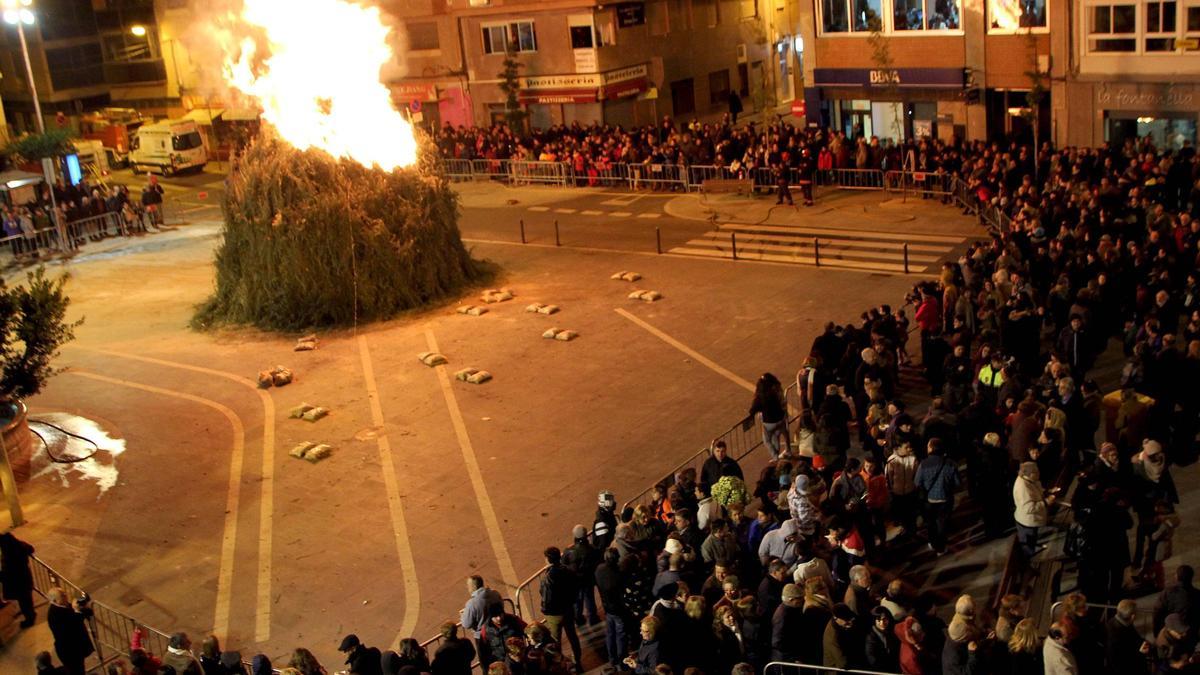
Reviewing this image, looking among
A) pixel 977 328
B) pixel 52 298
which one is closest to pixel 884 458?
pixel 977 328

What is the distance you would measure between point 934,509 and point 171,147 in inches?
1878

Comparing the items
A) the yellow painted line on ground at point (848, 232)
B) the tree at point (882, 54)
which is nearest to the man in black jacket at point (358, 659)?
the yellow painted line on ground at point (848, 232)

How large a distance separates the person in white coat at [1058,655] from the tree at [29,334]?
16.4m

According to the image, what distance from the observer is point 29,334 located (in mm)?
20203

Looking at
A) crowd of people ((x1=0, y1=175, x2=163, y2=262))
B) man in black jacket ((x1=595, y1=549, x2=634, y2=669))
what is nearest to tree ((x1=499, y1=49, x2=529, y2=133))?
crowd of people ((x1=0, y1=175, x2=163, y2=262))

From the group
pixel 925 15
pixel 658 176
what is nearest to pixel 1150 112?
pixel 925 15

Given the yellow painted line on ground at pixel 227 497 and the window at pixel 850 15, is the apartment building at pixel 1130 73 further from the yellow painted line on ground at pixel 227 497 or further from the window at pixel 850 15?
the yellow painted line on ground at pixel 227 497

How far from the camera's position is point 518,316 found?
26.7m

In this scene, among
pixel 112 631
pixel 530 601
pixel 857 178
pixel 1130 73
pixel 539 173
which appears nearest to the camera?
→ pixel 530 601

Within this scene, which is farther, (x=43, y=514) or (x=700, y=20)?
(x=700, y=20)

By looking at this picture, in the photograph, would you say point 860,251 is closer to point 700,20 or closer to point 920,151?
point 920,151

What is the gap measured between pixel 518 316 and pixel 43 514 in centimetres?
1091

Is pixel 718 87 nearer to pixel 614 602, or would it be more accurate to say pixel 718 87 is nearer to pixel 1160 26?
pixel 1160 26

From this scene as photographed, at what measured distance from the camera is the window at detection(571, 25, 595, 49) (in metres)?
46.1
